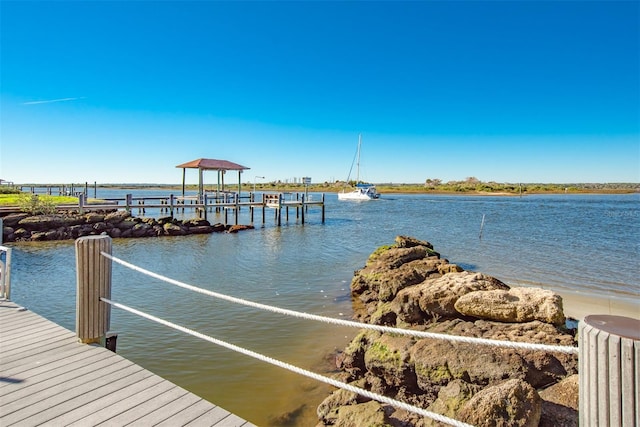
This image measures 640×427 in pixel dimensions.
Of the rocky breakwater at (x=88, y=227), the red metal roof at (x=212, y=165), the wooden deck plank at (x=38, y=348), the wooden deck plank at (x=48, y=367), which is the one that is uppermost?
the red metal roof at (x=212, y=165)

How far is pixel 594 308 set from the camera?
9.45 m

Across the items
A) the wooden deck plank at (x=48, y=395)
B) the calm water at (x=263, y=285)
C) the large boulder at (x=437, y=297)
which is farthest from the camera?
the large boulder at (x=437, y=297)

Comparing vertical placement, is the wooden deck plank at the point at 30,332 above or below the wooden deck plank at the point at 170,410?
above

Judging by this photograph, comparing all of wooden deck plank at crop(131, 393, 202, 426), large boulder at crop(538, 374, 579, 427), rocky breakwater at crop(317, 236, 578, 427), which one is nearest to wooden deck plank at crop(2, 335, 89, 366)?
wooden deck plank at crop(131, 393, 202, 426)

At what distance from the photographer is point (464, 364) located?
15.3ft

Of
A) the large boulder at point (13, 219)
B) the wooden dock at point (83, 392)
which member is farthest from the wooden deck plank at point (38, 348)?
the large boulder at point (13, 219)

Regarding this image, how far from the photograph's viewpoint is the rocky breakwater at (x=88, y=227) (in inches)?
782

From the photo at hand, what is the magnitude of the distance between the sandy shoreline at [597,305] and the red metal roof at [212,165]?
28.6 m

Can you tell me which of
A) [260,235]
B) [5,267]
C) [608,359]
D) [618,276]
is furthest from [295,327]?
[260,235]

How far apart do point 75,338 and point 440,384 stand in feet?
14.1

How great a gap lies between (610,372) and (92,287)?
4479 mm

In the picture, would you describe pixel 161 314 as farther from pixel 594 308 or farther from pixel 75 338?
pixel 594 308

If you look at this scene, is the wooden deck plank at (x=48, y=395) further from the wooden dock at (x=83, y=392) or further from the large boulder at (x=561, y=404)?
the large boulder at (x=561, y=404)

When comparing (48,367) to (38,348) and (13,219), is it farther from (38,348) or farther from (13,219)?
(13,219)
